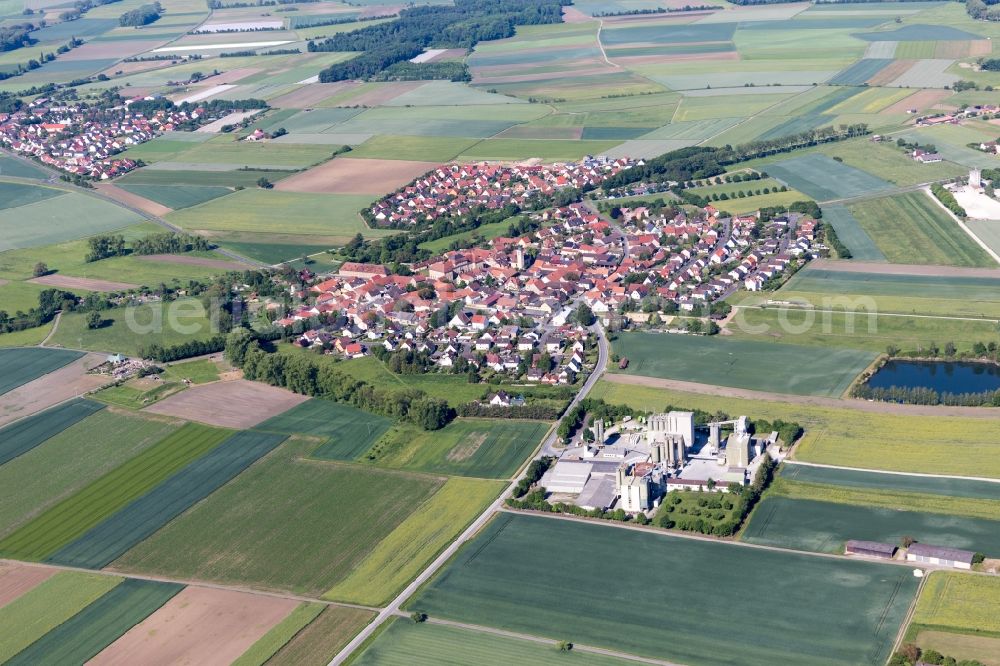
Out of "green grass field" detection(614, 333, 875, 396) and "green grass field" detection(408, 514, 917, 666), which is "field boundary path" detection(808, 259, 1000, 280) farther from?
"green grass field" detection(408, 514, 917, 666)

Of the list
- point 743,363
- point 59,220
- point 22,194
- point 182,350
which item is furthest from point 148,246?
point 743,363

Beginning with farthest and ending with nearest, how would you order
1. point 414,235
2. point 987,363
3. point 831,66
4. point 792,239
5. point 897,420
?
point 831,66
point 414,235
point 792,239
point 987,363
point 897,420

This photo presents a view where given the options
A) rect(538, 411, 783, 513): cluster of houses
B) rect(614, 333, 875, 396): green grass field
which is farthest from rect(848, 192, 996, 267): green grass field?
rect(538, 411, 783, 513): cluster of houses

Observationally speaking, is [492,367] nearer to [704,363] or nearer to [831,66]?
[704,363]

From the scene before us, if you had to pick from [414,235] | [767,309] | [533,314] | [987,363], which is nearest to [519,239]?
[414,235]

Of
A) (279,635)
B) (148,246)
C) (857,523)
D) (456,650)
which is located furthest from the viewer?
(148,246)

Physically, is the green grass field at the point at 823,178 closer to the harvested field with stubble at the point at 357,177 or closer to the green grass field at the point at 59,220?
the harvested field with stubble at the point at 357,177

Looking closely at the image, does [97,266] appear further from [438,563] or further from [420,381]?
[438,563]
